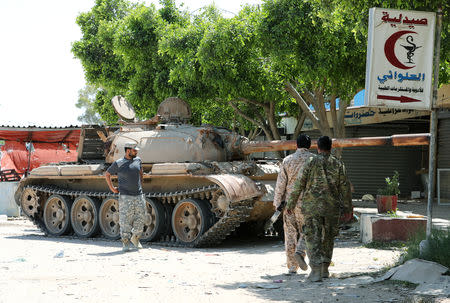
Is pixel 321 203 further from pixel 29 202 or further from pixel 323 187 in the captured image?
pixel 29 202

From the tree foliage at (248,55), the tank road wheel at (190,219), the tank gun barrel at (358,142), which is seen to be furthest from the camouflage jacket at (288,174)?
the tank road wheel at (190,219)

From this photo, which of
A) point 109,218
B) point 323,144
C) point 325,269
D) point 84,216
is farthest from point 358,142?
point 84,216

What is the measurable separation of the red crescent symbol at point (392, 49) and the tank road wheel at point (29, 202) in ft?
31.9

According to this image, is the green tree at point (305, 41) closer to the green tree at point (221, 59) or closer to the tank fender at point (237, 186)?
the green tree at point (221, 59)

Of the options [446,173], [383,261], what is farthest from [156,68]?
[383,261]

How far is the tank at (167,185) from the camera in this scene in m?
11.2

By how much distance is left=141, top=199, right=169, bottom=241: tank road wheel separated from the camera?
11969mm

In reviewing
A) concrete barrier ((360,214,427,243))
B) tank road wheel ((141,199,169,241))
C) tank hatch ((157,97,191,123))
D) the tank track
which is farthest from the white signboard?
tank hatch ((157,97,191,123))

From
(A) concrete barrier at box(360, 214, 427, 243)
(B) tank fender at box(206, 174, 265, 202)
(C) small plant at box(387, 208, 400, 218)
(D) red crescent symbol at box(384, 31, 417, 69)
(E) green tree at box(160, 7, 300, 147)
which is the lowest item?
(A) concrete barrier at box(360, 214, 427, 243)

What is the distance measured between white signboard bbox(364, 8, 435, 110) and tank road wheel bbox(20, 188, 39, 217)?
9.54 metres

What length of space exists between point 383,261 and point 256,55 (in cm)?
953

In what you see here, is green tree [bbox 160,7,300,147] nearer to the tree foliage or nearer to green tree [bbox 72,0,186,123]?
the tree foliage

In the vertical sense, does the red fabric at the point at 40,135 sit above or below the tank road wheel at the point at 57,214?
above

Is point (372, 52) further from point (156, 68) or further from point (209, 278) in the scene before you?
point (156, 68)
